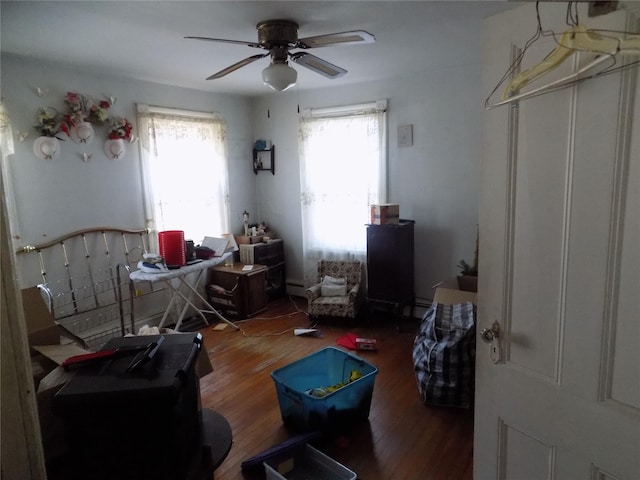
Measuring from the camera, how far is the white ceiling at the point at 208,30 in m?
2.15

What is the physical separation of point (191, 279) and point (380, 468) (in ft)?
9.62

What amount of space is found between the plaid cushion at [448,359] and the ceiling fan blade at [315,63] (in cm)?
174

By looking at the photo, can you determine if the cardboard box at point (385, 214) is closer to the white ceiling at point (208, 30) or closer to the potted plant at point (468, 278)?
the potted plant at point (468, 278)

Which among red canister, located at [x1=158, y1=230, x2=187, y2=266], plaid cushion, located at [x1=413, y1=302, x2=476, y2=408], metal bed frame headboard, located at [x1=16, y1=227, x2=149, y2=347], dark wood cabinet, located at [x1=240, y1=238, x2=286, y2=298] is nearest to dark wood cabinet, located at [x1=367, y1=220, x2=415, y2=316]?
plaid cushion, located at [x1=413, y1=302, x2=476, y2=408]

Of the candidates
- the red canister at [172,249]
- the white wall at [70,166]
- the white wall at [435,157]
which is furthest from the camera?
the white wall at [435,157]

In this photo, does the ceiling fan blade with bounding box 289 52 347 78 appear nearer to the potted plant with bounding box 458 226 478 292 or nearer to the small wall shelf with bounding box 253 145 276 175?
the potted plant with bounding box 458 226 478 292

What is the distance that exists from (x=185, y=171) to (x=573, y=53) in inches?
148

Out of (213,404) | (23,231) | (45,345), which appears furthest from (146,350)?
(23,231)

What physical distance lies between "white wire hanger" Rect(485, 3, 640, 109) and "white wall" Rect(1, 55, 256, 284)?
3.31 meters

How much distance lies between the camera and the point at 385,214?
12.4ft

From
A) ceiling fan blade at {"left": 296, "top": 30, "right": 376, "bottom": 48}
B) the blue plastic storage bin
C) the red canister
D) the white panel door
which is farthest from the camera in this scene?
the red canister

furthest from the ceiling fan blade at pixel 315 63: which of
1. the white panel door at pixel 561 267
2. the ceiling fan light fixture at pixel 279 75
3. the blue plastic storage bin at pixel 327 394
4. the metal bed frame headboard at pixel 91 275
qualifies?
the metal bed frame headboard at pixel 91 275

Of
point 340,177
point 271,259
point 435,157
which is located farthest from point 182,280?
point 435,157

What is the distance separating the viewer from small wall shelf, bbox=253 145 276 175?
4.86 metres
